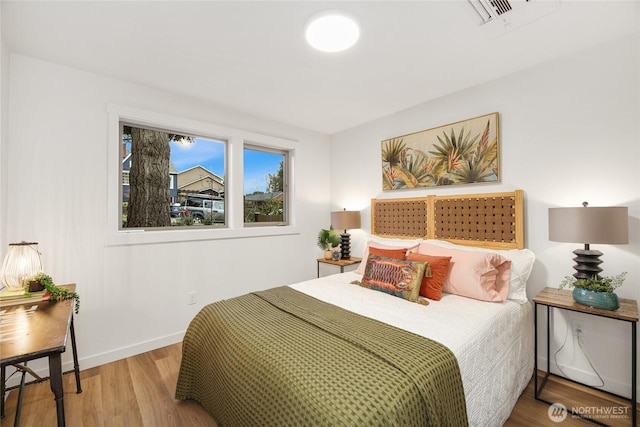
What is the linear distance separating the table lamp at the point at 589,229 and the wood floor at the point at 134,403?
90cm

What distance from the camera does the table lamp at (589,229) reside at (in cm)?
176

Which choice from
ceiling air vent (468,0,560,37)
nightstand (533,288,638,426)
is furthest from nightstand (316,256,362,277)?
ceiling air vent (468,0,560,37)

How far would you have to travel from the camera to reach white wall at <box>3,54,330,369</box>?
7.01ft

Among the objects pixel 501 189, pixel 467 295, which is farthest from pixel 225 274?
pixel 501 189

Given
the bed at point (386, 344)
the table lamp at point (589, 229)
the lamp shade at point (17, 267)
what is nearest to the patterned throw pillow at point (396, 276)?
the bed at point (386, 344)

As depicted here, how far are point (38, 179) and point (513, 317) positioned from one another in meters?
3.66

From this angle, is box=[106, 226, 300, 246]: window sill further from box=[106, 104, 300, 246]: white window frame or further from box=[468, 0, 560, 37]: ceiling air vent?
box=[468, 0, 560, 37]: ceiling air vent

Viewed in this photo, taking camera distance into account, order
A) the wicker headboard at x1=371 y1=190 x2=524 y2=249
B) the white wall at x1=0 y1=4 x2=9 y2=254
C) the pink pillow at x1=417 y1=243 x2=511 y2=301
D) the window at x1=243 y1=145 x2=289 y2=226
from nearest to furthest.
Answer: the white wall at x1=0 y1=4 x2=9 y2=254 < the pink pillow at x1=417 y1=243 x2=511 y2=301 < the wicker headboard at x1=371 y1=190 x2=524 y2=249 < the window at x1=243 y1=145 x2=289 y2=226

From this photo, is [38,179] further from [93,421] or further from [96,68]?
[93,421]

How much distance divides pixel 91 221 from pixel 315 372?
7.67 feet

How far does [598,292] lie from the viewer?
70.7 inches

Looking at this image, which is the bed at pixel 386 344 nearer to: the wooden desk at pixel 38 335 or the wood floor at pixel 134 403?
the wood floor at pixel 134 403

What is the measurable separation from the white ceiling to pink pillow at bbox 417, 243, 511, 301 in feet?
5.12

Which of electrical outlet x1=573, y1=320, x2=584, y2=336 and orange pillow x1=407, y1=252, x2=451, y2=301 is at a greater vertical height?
orange pillow x1=407, y1=252, x2=451, y2=301
